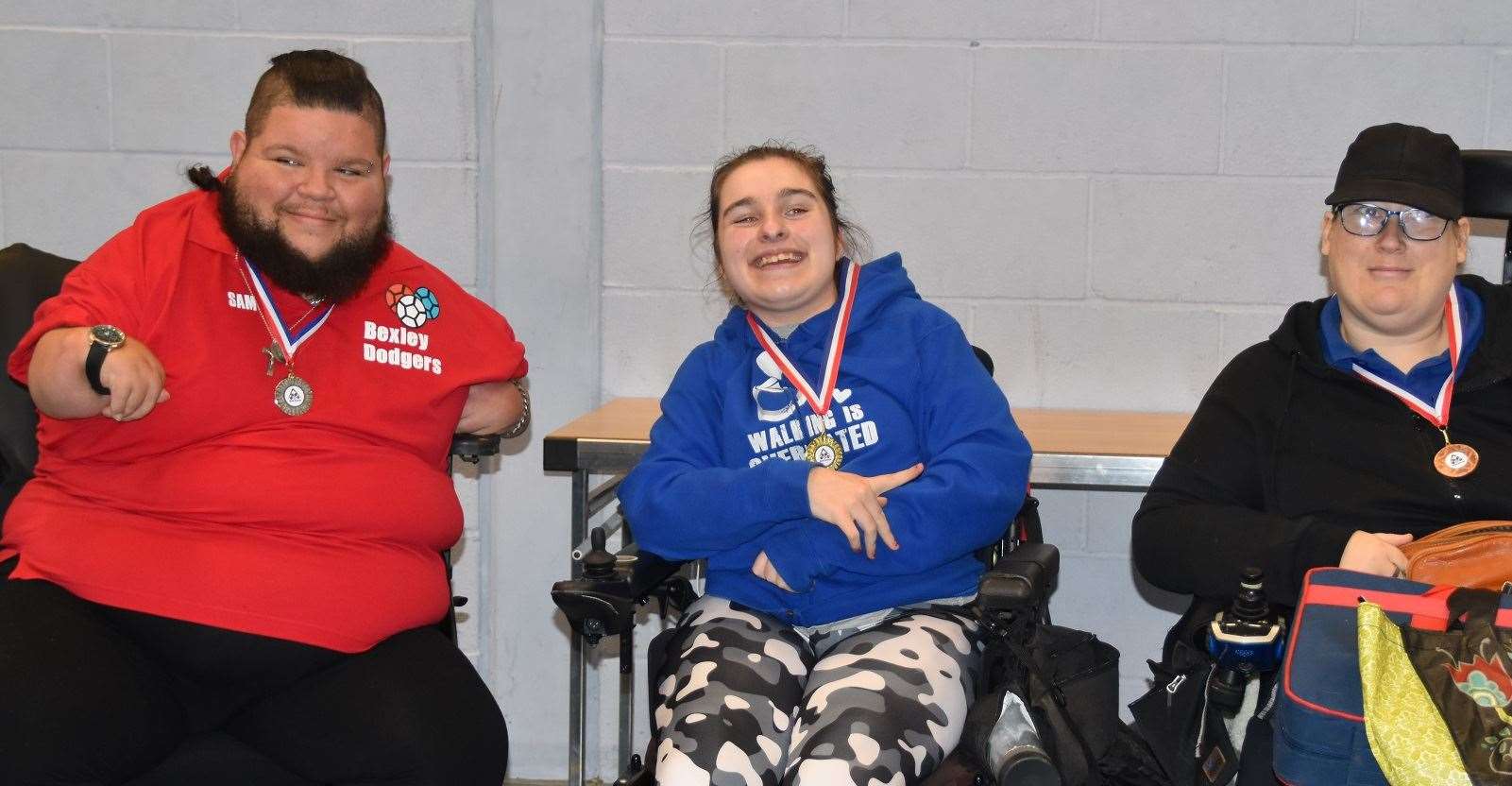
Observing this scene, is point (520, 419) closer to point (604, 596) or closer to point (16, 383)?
point (604, 596)

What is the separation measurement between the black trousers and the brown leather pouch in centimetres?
131

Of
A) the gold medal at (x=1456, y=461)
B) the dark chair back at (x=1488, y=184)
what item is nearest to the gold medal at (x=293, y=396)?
the gold medal at (x=1456, y=461)

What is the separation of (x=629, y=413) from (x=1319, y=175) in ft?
5.07

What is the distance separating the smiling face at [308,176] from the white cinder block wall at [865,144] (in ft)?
2.80

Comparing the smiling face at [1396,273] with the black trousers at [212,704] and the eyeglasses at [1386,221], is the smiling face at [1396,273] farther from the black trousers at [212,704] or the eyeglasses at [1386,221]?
the black trousers at [212,704]

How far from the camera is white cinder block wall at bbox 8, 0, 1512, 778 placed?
2902 mm

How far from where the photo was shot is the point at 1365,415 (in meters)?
2.07

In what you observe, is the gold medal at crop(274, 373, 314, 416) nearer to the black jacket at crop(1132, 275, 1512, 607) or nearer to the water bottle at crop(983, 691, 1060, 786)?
the water bottle at crop(983, 691, 1060, 786)

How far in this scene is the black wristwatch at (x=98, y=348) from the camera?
73.3 inches

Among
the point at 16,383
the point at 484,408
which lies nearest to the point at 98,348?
the point at 16,383

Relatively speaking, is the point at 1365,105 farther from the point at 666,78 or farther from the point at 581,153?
the point at 581,153

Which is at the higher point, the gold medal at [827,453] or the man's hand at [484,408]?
the man's hand at [484,408]

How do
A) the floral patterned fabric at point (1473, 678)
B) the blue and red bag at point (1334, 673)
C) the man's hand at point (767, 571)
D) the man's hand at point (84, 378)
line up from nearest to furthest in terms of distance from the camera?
the floral patterned fabric at point (1473, 678) < the blue and red bag at point (1334, 673) < the man's hand at point (84, 378) < the man's hand at point (767, 571)

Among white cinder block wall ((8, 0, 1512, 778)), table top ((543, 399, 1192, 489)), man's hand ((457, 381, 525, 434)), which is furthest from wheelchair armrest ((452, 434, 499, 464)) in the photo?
white cinder block wall ((8, 0, 1512, 778))
